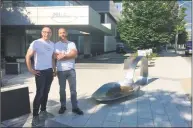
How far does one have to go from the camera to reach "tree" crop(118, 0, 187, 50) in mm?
26469

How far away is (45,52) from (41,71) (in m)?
0.38

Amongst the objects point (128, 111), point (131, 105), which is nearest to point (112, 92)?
point (131, 105)

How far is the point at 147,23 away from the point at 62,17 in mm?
10236

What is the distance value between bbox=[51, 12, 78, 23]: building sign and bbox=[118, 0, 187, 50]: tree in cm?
921

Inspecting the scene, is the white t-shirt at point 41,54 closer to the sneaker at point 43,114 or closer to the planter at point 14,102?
the planter at point 14,102

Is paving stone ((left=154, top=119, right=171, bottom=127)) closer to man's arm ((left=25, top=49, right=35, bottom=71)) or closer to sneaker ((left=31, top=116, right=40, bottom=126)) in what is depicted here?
sneaker ((left=31, top=116, right=40, bottom=126))

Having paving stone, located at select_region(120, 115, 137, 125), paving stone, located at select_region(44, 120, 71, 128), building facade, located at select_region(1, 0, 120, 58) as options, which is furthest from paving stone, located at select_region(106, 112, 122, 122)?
building facade, located at select_region(1, 0, 120, 58)

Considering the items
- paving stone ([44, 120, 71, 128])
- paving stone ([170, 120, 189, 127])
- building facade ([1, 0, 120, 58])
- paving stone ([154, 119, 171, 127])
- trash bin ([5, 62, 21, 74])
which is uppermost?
building facade ([1, 0, 120, 58])

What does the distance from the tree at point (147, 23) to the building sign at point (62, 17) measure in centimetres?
921

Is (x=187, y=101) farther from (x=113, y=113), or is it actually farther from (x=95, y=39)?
(x=95, y=39)

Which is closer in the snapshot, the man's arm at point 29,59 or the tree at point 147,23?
the man's arm at point 29,59

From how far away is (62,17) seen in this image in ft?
64.3

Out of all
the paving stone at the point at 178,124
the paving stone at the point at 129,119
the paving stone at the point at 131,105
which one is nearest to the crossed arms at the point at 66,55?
the paving stone at the point at 129,119

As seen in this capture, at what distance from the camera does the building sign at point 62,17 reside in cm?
1943
